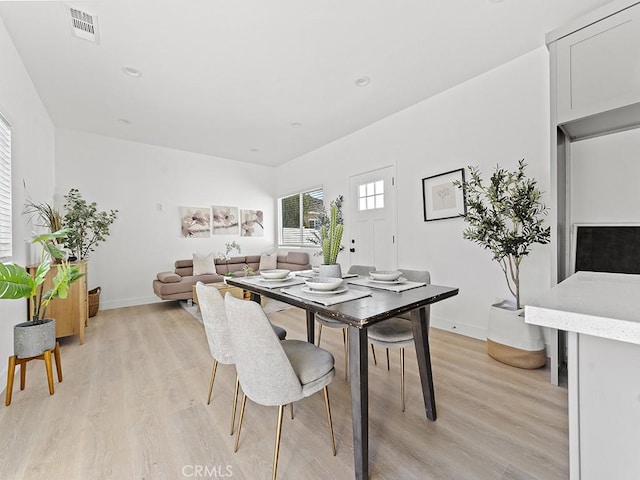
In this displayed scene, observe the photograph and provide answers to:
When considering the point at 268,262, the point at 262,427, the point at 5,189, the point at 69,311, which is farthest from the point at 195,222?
the point at 262,427

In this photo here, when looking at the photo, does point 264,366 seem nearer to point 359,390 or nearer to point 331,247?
point 359,390

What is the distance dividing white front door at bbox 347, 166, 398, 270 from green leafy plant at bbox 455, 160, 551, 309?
4.27 ft

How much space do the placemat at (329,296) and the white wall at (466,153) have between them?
1571 mm

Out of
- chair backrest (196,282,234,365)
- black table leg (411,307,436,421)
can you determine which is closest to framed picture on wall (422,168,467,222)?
black table leg (411,307,436,421)

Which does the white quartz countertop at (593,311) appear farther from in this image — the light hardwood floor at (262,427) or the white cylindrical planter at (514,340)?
the white cylindrical planter at (514,340)

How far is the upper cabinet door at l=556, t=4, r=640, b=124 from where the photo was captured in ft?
5.92

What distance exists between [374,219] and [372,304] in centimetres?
302

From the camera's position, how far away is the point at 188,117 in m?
3.94

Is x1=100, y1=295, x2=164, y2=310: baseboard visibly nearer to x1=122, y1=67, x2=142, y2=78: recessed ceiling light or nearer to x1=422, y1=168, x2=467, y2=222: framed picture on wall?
x1=122, y1=67, x2=142, y2=78: recessed ceiling light

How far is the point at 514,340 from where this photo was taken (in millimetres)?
2359

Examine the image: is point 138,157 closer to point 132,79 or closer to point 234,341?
point 132,79

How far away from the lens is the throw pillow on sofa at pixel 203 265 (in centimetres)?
498

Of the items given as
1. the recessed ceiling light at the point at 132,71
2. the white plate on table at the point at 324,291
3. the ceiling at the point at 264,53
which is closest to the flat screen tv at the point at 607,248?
the ceiling at the point at 264,53

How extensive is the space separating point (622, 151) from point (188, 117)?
4.67 metres
